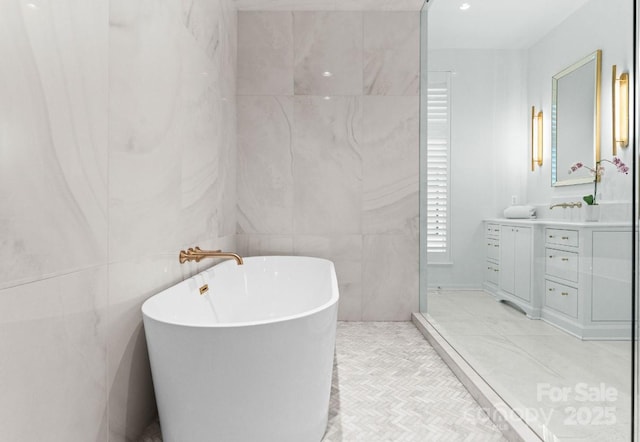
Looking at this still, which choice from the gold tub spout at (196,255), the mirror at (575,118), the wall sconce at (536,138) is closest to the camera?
the mirror at (575,118)

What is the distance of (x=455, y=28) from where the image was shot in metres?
2.24

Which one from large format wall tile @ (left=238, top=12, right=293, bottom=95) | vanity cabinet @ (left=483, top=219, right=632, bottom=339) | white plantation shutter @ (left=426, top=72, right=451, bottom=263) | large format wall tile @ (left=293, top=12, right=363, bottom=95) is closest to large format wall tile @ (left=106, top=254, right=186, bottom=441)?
vanity cabinet @ (left=483, top=219, right=632, bottom=339)

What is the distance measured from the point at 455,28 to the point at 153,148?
1.88 meters

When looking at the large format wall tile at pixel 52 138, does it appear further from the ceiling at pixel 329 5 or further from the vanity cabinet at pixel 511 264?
the ceiling at pixel 329 5

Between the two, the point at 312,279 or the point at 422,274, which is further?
the point at 422,274

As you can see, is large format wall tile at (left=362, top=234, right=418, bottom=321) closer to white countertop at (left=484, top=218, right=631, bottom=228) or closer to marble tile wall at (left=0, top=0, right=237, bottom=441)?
white countertop at (left=484, top=218, right=631, bottom=228)

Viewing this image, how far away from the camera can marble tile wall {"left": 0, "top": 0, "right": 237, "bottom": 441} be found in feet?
2.76

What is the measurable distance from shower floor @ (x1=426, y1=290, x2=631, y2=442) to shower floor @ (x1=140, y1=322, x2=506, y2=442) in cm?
17

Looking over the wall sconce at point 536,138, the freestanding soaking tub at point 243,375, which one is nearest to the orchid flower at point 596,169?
the wall sconce at point 536,138

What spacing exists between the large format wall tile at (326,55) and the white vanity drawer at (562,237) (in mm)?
2033

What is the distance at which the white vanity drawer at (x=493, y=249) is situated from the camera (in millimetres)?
1721

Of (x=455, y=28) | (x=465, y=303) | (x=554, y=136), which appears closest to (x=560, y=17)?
(x=554, y=136)

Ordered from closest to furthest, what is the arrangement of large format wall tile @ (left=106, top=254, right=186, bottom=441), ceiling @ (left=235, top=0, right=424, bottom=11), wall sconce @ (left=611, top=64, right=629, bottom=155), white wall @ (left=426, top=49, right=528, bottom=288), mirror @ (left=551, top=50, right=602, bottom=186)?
wall sconce @ (left=611, top=64, right=629, bottom=155) → mirror @ (left=551, top=50, right=602, bottom=186) → large format wall tile @ (left=106, top=254, right=186, bottom=441) → white wall @ (left=426, top=49, right=528, bottom=288) → ceiling @ (left=235, top=0, right=424, bottom=11)

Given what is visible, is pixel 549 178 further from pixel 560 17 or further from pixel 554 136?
pixel 560 17
